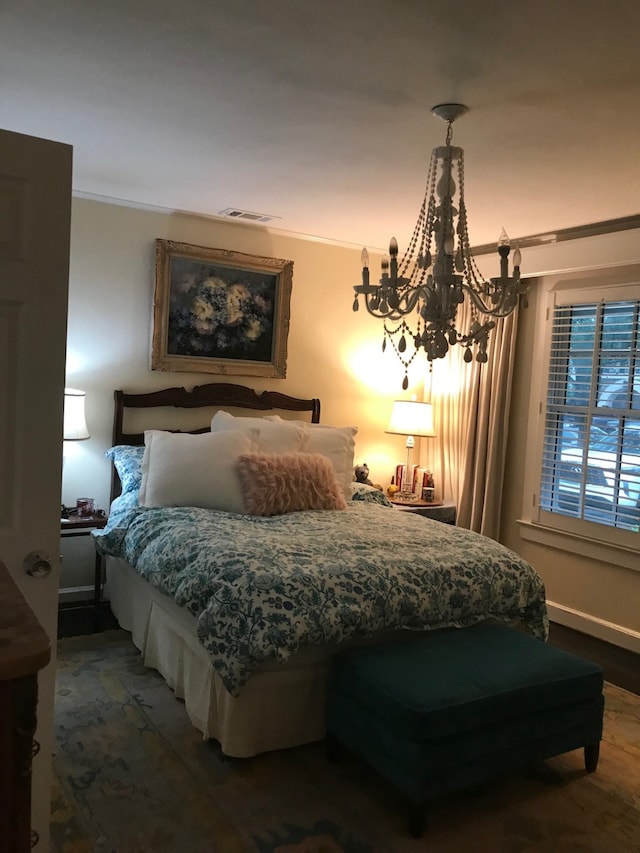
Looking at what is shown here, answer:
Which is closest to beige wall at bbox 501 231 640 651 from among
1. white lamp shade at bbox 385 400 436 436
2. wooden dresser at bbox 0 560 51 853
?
white lamp shade at bbox 385 400 436 436

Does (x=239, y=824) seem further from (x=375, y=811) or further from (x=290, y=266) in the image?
(x=290, y=266)

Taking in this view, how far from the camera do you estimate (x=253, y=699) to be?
2619 millimetres

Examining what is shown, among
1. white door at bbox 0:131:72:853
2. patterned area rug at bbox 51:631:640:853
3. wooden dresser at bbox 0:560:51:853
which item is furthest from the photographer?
patterned area rug at bbox 51:631:640:853

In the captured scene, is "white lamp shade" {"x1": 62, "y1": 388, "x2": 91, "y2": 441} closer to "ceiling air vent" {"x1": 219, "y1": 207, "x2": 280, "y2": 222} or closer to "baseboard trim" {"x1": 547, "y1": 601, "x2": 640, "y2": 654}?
"ceiling air vent" {"x1": 219, "y1": 207, "x2": 280, "y2": 222}

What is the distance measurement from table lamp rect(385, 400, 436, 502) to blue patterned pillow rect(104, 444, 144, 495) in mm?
1892

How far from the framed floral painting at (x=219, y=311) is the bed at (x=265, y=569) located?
1.03 feet

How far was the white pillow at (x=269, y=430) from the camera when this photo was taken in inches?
165

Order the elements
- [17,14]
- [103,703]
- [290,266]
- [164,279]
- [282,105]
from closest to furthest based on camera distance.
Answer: [17,14] < [282,105] < [103,703] < [164,279] < [290,266]

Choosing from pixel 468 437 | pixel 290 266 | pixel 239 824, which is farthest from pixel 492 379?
pixel 239 824

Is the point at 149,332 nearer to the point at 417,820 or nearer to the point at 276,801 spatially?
the point at 276,801

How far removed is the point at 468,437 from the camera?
5.01m

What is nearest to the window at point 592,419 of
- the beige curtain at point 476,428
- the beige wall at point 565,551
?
the beige wall at point 565,551

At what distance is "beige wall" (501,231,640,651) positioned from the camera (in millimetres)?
4102

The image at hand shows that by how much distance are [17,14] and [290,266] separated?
2.85 m
